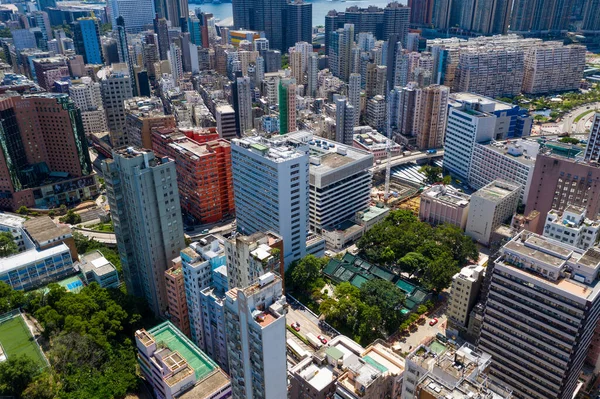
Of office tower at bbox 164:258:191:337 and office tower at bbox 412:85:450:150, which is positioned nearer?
office tower at bbox 164:258:191:337

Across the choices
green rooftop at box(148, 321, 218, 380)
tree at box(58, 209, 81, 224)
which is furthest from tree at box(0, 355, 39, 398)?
tree at box(58, 209, 81, 224)

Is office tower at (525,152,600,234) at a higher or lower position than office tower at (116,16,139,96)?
lower

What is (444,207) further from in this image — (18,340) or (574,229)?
(18,340)

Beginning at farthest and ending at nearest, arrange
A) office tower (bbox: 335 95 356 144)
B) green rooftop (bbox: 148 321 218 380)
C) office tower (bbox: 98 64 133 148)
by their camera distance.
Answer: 1. office tower (bbox: 98 64 133 148)
2. office tower (bbox: 335 95 356 144)
3. green rooftop (bbox: 148 321 218 380)

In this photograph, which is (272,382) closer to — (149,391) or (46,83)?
(149,391)

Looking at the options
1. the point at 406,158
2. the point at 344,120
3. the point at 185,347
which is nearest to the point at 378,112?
the point at 406,158

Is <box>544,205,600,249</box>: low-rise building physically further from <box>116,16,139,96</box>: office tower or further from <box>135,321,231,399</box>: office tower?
<box>116,16,139,96</box>: office tower

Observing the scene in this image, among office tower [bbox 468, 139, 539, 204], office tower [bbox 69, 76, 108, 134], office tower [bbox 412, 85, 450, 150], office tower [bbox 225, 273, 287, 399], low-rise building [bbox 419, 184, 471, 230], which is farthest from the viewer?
office tower [bbox 69, 76, 108, 134]
